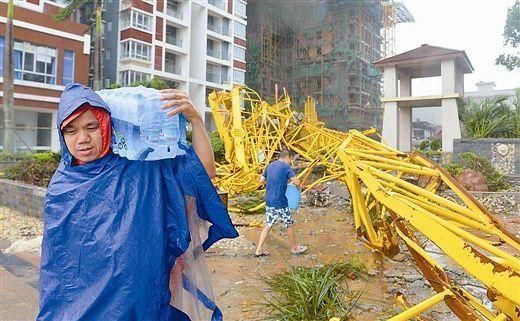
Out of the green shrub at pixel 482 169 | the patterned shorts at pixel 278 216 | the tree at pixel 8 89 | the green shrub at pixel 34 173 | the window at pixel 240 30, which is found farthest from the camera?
the window at pixel 240 30

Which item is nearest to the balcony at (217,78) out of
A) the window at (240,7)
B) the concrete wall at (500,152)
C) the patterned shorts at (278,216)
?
the window at (240,7)

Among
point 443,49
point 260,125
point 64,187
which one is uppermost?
point 443,49

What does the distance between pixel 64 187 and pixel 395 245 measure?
3.74 meters

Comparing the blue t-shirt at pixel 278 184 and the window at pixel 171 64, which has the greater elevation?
the window at pixel 171 64

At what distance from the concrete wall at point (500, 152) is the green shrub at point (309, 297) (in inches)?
336

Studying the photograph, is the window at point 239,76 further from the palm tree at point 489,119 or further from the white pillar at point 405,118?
the palm tree at point 489,119

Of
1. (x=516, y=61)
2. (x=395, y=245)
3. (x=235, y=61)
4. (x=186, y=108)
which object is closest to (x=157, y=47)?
(x=235, y=61)

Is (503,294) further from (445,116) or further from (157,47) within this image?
(157,47)

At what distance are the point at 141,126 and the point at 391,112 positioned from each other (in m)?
14.7

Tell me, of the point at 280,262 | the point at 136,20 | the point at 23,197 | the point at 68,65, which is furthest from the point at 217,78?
the point at 280,262

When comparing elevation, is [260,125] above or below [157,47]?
below

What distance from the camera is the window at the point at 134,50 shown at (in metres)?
24.6

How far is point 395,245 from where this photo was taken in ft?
14.0

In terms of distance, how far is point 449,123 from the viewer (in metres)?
13.6
